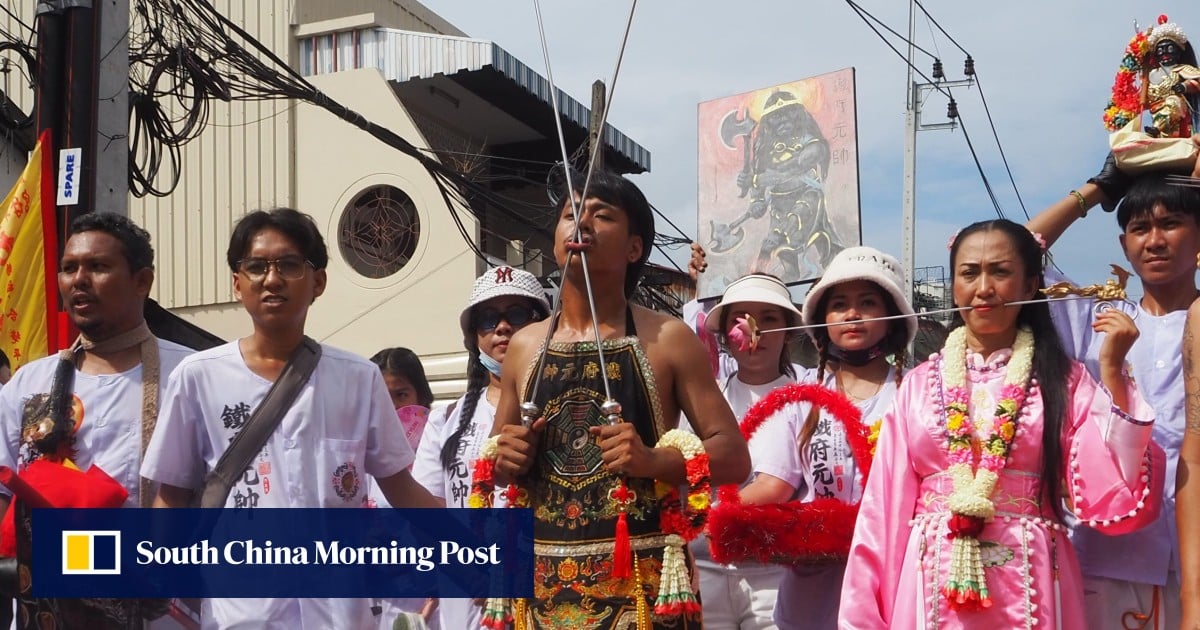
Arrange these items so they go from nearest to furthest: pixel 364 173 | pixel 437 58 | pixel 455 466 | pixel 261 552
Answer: pixel 261 552, pixel 455 466, pixel 437 58, pixel 364 173

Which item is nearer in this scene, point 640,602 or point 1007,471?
point 640,602

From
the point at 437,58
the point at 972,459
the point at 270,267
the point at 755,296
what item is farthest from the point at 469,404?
the point at 437,58

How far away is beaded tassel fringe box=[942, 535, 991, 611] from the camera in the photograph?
10.6 feet

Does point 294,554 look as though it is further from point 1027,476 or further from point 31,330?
point 31,330

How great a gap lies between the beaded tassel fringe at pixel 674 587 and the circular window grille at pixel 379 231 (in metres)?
11.4

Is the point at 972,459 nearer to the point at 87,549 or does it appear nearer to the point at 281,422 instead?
the point at 281,422

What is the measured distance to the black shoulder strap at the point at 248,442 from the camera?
3.75m

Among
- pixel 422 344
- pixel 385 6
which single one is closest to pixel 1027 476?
pixel 422 344

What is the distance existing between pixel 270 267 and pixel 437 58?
10408 millimetres

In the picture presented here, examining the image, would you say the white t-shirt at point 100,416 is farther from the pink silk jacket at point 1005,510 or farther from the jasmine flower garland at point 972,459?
the jasmine flower garland at point 972,459

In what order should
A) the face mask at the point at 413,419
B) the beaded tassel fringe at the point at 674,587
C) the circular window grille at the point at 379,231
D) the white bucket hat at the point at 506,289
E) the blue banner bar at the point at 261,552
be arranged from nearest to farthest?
the beaded tassel fringe at the point at 674,587 < the blue banner bar at the point at 261,552 < the white bucket hat at the point at 506,289 < the face mask at the point at 413,419 < the circular window grille at the point at 379,231

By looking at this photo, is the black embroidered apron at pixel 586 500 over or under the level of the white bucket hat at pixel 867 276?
under

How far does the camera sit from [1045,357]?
11.4 feet

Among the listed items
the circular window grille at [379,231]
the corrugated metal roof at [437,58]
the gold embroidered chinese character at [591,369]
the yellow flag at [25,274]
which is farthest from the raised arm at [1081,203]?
the circular window grille at [379,231]
